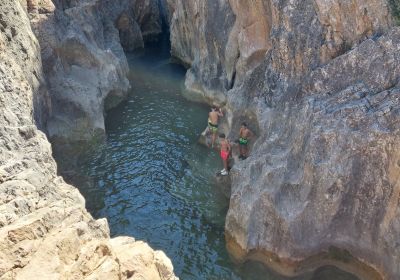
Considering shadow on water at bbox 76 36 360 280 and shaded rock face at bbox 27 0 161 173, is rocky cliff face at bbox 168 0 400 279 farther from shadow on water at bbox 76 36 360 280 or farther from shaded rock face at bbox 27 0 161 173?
shaded rock face at bbox 27 0 161 173

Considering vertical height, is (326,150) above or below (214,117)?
above

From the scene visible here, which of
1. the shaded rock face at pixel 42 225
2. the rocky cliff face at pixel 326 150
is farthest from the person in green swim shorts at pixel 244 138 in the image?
the shaded rock face at pixel 42 225

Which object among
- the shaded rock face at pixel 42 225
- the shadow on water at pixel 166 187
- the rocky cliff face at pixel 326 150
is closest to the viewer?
the shaded rock face at pixel 42 225

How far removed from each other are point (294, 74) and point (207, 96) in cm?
1305

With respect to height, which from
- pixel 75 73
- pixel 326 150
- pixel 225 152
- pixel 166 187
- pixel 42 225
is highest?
pixel 42 225

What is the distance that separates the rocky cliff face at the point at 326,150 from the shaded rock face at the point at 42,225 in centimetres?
616

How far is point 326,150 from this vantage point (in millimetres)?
14477

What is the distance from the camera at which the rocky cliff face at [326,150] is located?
13852 millimetres

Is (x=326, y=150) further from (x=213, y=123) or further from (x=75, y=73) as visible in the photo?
A: (x=75, y=73)

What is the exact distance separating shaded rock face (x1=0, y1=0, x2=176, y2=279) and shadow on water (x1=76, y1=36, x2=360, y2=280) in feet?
17.3

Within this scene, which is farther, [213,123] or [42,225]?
[213,123]

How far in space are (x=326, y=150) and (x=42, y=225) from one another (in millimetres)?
8788

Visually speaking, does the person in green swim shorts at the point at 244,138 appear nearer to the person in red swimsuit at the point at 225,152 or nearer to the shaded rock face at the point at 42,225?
the person in red swimsuit at the point at 225,152

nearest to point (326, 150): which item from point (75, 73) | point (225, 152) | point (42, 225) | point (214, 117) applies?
point (225, 152)
